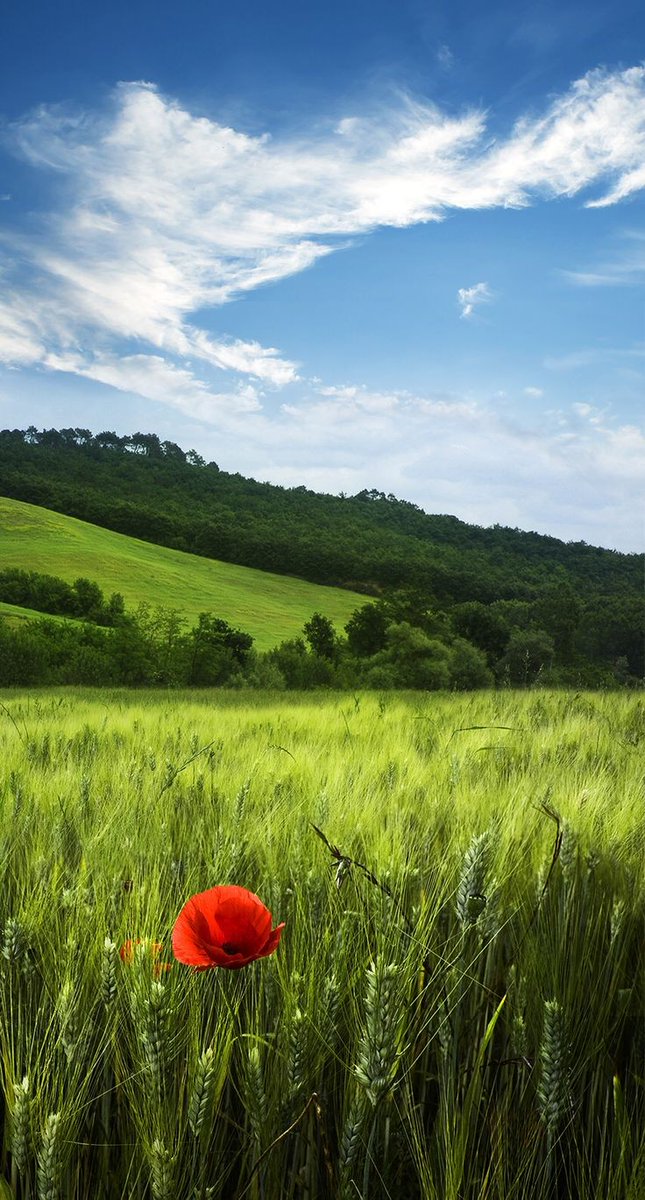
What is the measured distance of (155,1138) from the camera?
2.61 ft

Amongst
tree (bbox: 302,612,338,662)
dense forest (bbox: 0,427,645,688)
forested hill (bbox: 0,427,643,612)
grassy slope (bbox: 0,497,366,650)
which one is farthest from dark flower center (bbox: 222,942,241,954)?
grassy slope (bbox: 0,497,366,650)

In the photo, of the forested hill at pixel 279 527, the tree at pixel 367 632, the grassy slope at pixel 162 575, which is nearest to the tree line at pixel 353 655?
the tree at pixel 367 632

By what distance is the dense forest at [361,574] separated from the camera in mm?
14984

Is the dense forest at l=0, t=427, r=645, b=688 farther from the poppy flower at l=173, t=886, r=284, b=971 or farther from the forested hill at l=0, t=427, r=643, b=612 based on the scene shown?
the poppy flower at l=173, t=886, r=284, b=971

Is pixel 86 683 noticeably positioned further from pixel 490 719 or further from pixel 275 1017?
pixel 275 1017

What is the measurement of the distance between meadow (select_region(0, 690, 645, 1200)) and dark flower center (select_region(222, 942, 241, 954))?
0.06m

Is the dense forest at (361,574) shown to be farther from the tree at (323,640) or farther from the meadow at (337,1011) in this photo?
the meadow at (337,1011)

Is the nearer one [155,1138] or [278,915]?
[155,1138]

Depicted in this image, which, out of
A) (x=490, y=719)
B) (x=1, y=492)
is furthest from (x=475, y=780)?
(x=1, y=492)

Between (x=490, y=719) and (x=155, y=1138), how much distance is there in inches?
136

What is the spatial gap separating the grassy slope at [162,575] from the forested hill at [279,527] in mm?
Answer: 1035

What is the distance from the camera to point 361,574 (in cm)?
4081

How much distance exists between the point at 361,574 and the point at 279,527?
374 inches

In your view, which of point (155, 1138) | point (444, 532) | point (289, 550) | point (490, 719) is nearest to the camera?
point (155, 1138)
